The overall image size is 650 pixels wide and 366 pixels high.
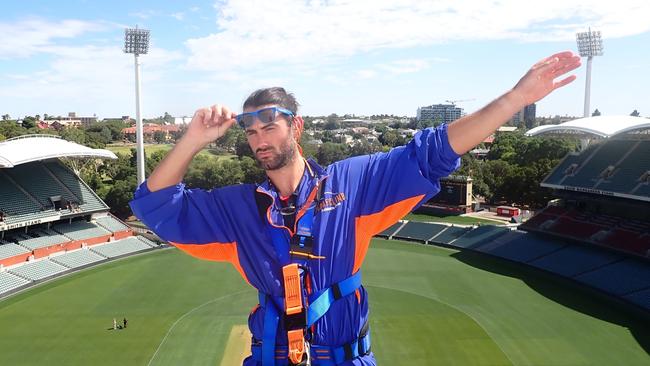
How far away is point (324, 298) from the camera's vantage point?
252cm

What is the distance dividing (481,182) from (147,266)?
3545 cm

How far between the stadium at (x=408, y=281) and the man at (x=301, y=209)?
17.5 meters

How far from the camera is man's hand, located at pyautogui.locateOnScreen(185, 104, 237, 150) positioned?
2621mm

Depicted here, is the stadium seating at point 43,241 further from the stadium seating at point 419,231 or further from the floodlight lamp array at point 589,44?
the floodlight lamp array at point 589,44

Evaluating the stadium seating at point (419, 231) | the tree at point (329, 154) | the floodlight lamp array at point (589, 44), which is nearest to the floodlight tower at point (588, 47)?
the floodlight lamp array at point (589, 44)

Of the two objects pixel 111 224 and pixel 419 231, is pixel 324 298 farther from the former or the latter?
pixel 111 224

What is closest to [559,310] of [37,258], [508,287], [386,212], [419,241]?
[508,287]

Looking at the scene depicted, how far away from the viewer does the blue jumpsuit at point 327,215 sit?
2.56 meters

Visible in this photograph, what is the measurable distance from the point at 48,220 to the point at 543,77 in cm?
3773

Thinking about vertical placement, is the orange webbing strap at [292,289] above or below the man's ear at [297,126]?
below

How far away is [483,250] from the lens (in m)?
34.8

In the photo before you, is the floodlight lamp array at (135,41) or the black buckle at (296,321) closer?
the black buckle at (296,321)

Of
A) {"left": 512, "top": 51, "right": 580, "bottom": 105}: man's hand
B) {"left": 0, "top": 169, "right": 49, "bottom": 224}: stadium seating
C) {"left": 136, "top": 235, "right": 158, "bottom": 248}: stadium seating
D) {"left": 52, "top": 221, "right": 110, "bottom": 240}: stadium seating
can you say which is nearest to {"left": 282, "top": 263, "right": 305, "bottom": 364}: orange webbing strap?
{"left": 512, "top": 51, "right": 580, "bottom": 105}: man's hand

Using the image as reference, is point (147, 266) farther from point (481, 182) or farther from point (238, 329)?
point (481, 182)
